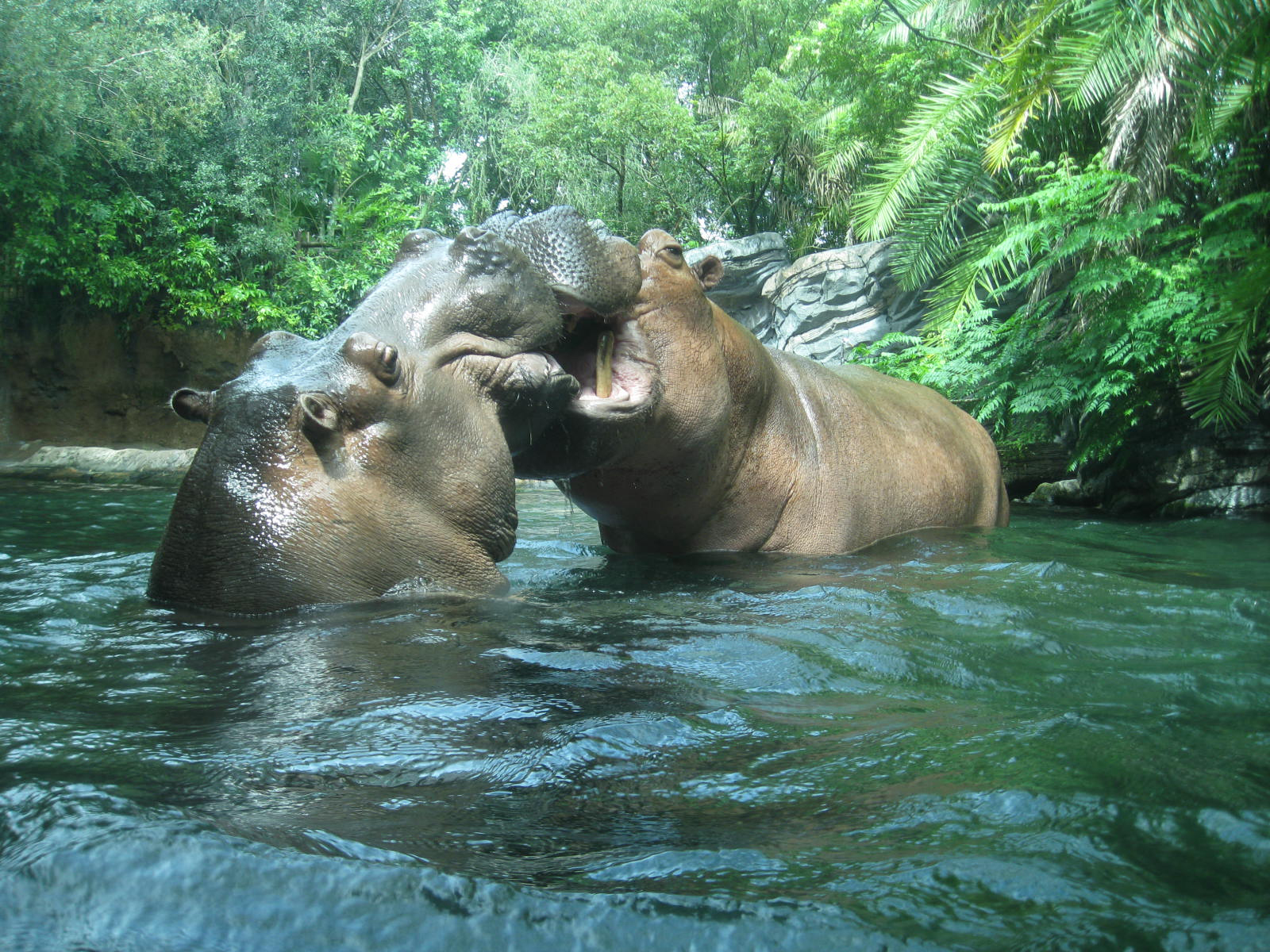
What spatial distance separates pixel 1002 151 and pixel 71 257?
15.9 m

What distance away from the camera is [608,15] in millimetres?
28703

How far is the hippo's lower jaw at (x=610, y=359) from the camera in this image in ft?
13.0

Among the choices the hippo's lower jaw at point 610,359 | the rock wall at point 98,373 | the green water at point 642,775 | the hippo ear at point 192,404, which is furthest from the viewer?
the rock wall at point 98,373

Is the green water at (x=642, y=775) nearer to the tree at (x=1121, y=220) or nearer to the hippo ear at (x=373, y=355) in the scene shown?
the hippo ear at (x=373, y=355)

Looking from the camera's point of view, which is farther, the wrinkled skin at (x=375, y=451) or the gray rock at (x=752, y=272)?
the gray rock at (x=752, y=272)

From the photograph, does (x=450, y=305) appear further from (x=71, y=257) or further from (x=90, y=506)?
(x=71, y=257)

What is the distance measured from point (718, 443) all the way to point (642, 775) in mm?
2716

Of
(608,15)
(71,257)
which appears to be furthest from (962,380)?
(608,15)

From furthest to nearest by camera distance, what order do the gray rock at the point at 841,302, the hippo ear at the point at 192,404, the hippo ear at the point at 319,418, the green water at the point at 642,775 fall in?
the gray rock at the point at 841,302, the hippo ear at the point at 192,404, the hippo ear at the point at 319,418, the green water at the point at 642,775

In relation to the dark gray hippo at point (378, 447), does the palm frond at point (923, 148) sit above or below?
above

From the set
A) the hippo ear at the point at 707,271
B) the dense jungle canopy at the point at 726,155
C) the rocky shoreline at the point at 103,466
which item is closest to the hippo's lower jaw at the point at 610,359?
the hippo ear at the point at 707,271

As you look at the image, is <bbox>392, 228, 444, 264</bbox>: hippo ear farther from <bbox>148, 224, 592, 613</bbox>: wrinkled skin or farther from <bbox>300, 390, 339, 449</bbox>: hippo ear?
<bbox>300, 390, 339, 449</bbox>: hippo ear

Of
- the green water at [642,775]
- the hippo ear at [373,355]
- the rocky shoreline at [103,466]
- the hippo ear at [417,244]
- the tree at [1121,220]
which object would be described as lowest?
the rocky shoreline at [103,466]

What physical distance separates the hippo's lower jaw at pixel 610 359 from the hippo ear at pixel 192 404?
134cm
